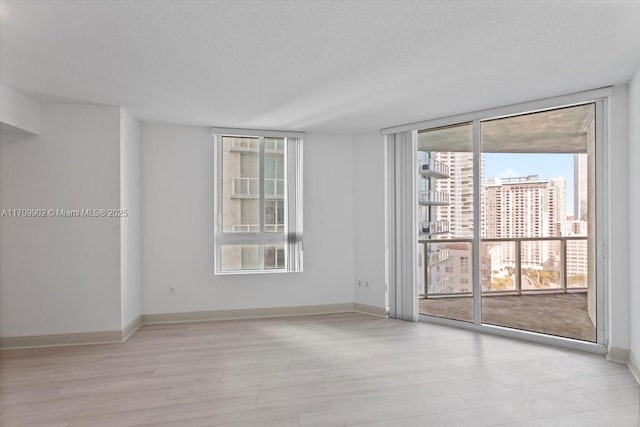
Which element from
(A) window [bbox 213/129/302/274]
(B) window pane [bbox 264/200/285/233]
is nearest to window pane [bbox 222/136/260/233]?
(A) window [bbox 213/129/302/274]

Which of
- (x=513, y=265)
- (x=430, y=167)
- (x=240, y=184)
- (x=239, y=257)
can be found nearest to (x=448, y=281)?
(x=513, y=265)

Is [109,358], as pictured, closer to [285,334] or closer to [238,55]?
[285,334]

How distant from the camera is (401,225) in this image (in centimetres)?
477

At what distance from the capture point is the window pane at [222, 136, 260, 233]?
4.92m

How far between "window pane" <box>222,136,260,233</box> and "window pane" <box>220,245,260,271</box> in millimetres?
261

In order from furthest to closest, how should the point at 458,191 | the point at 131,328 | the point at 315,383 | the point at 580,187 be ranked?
the point at 458,191 → the point at 131,328 → the point at 580,187 → the point at 315,383

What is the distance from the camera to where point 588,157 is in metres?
3.87

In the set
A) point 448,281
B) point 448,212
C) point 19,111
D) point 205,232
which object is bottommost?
point 448,281

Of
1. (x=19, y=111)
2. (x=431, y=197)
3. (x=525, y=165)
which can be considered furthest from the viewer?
(x=431, y=197)

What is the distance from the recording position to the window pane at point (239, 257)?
16.1 feet

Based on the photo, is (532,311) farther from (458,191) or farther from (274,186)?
(274,186)

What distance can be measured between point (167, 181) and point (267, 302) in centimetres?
214

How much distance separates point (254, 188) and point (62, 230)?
2.29 meters

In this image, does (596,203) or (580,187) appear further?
(580,187)
